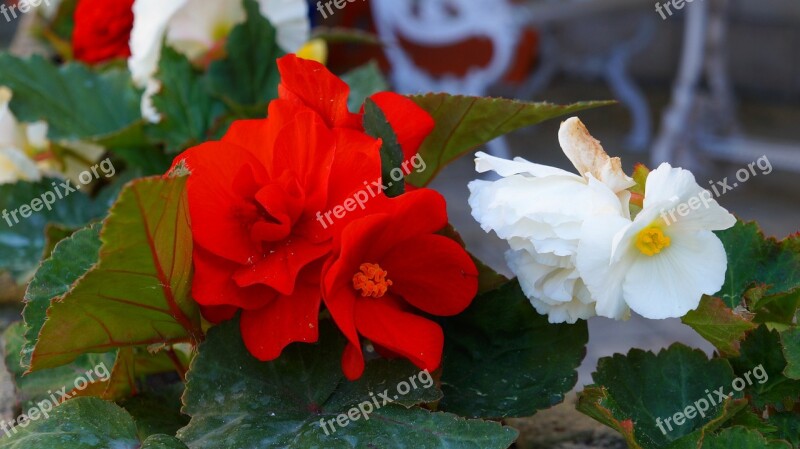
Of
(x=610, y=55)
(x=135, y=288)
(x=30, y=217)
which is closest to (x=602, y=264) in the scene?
(x=135, y=288)

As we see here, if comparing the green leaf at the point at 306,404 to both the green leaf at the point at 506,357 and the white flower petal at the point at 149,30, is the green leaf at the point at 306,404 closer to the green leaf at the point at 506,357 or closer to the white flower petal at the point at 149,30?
the green leaf at the point at 506,357

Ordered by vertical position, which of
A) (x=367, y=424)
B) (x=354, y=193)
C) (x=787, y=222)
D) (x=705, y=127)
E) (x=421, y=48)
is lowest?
(x=787, y=222)

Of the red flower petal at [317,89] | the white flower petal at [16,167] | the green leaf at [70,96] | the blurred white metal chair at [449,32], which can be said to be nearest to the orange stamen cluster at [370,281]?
the red flower petal at [317,89]

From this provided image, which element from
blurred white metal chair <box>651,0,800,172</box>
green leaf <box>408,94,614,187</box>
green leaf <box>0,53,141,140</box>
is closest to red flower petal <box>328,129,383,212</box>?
green leaf <box>408,94,614,187</box>

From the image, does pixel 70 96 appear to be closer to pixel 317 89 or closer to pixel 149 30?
pixel 149 30

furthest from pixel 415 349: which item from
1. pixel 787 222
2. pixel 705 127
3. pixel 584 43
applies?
pixel 584 43

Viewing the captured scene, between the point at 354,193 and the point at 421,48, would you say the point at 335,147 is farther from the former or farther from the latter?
the point at 421,48

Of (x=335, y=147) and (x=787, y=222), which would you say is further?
(x=787, y=222)
